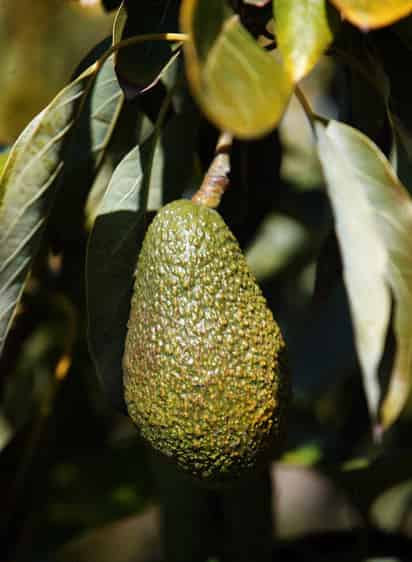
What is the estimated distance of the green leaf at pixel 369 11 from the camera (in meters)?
0.82

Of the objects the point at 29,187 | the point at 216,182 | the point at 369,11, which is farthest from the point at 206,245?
the point at 369,11

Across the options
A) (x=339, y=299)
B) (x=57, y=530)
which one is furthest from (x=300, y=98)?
(x=57, y=530)

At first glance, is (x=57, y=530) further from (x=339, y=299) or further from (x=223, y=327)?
(x=223, y=327)

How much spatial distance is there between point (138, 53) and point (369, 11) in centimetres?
29

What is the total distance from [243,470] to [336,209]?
31cm

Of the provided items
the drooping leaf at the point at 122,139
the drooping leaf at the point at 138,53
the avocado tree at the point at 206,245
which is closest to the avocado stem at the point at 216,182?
the avocado tree at the point at 206,245

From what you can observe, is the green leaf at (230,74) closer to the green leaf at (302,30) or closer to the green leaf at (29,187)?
the green leaf at (302,30)

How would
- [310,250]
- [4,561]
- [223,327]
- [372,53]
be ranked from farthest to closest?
[310,250]
[4,561]
[372,53]
[223,327]

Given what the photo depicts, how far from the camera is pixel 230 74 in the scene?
74 cm

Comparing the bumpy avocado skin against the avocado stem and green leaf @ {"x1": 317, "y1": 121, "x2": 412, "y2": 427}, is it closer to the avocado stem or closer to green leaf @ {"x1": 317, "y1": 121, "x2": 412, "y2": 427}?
the avocado stem

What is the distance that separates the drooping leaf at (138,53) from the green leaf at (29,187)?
39 mm

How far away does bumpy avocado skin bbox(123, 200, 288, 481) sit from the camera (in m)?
0.95

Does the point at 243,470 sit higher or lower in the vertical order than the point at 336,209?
lower

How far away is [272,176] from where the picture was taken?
4.46ft
